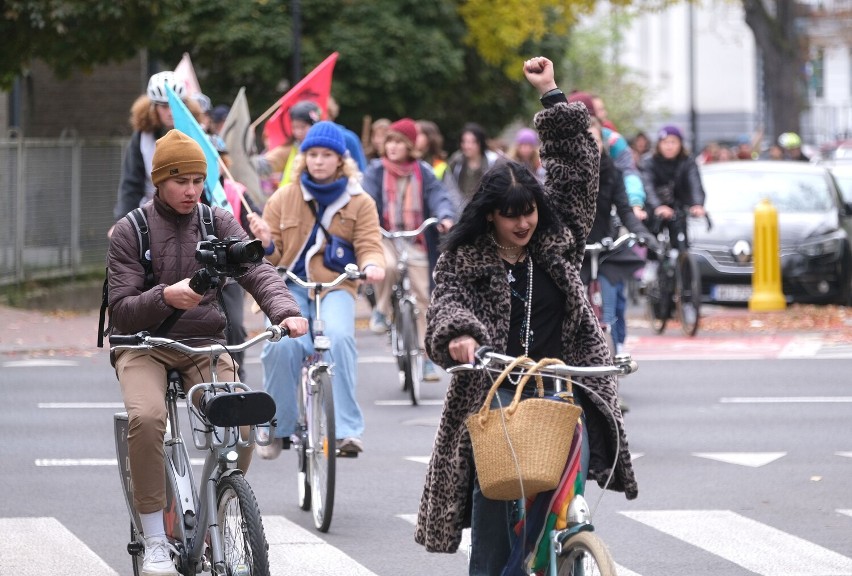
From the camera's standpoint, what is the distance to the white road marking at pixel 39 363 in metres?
14.6

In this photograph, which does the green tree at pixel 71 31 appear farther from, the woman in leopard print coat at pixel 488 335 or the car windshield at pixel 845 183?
the woman in leopard print coat at pixel 488 335

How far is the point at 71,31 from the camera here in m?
19.6

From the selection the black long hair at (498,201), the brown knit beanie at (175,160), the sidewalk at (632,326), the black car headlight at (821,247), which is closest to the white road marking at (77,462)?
the brown knit beanie at (175,160)

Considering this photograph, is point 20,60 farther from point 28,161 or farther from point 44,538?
point 44,538

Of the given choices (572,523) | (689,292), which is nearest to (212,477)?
(572,523)

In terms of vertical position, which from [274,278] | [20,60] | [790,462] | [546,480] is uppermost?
[20,60]

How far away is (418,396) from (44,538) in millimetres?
4964

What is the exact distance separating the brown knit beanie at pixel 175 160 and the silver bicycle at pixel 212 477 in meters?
0.61

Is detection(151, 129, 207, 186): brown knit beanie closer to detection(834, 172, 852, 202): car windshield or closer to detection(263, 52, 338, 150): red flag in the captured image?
detection(263, 52, 338, 150): red flag

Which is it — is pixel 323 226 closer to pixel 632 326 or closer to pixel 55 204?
pixel 632 326

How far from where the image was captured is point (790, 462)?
9.70 m

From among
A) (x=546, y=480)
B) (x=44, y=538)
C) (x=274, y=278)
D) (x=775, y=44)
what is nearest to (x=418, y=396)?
(x=44, y=538)

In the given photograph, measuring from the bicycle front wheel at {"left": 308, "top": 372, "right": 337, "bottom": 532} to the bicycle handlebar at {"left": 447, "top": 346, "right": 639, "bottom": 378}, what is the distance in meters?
2.73

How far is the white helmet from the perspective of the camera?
9.79 metres
